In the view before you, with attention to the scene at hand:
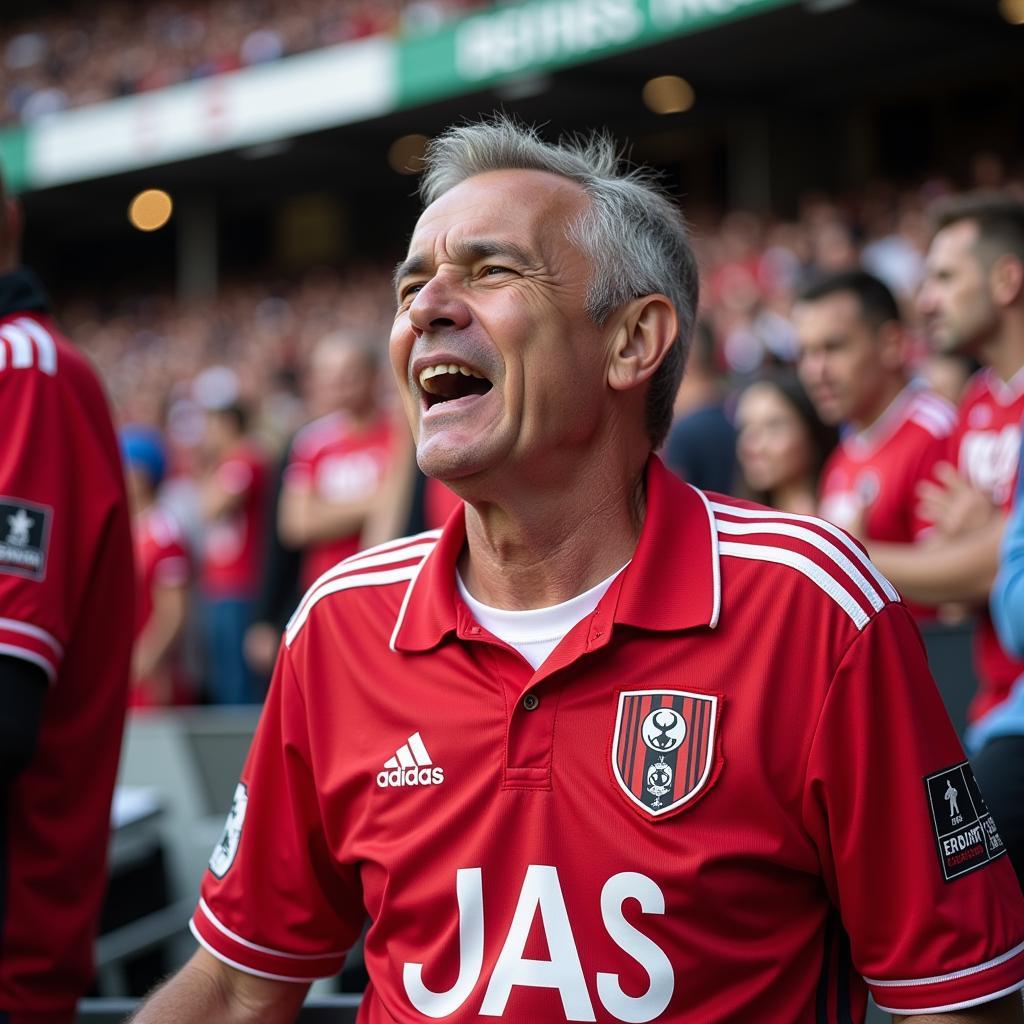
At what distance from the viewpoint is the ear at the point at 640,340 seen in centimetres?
201

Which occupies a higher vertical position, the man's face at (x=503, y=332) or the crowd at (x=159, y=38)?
the crowd at (x=159, y=38)

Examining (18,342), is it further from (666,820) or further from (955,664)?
(955,664)

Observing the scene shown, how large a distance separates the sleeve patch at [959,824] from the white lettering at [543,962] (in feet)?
1.46

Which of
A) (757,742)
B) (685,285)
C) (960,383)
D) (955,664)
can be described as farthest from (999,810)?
(960,383)

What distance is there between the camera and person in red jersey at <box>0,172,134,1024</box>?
2299 mm

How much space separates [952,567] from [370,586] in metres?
1.68

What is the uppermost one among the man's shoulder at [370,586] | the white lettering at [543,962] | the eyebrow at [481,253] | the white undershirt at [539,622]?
the eyebrow at [481,253]

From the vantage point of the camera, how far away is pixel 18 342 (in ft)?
7.98

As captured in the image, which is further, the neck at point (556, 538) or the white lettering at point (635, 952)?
the neck at point (556, 538)

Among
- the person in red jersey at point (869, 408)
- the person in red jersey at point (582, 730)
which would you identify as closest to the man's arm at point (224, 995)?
the person in red jersey at point (582, 730)

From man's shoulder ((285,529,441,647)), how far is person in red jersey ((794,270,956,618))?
2.12 meters

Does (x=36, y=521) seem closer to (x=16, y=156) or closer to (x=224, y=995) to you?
(x=224, y=995)

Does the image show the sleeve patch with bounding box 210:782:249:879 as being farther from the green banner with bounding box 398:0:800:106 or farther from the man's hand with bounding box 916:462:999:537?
the green banner with bounding box 398:0:800:106

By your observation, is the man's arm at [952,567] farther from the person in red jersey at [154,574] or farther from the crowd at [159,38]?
the crowd at [159,38]
